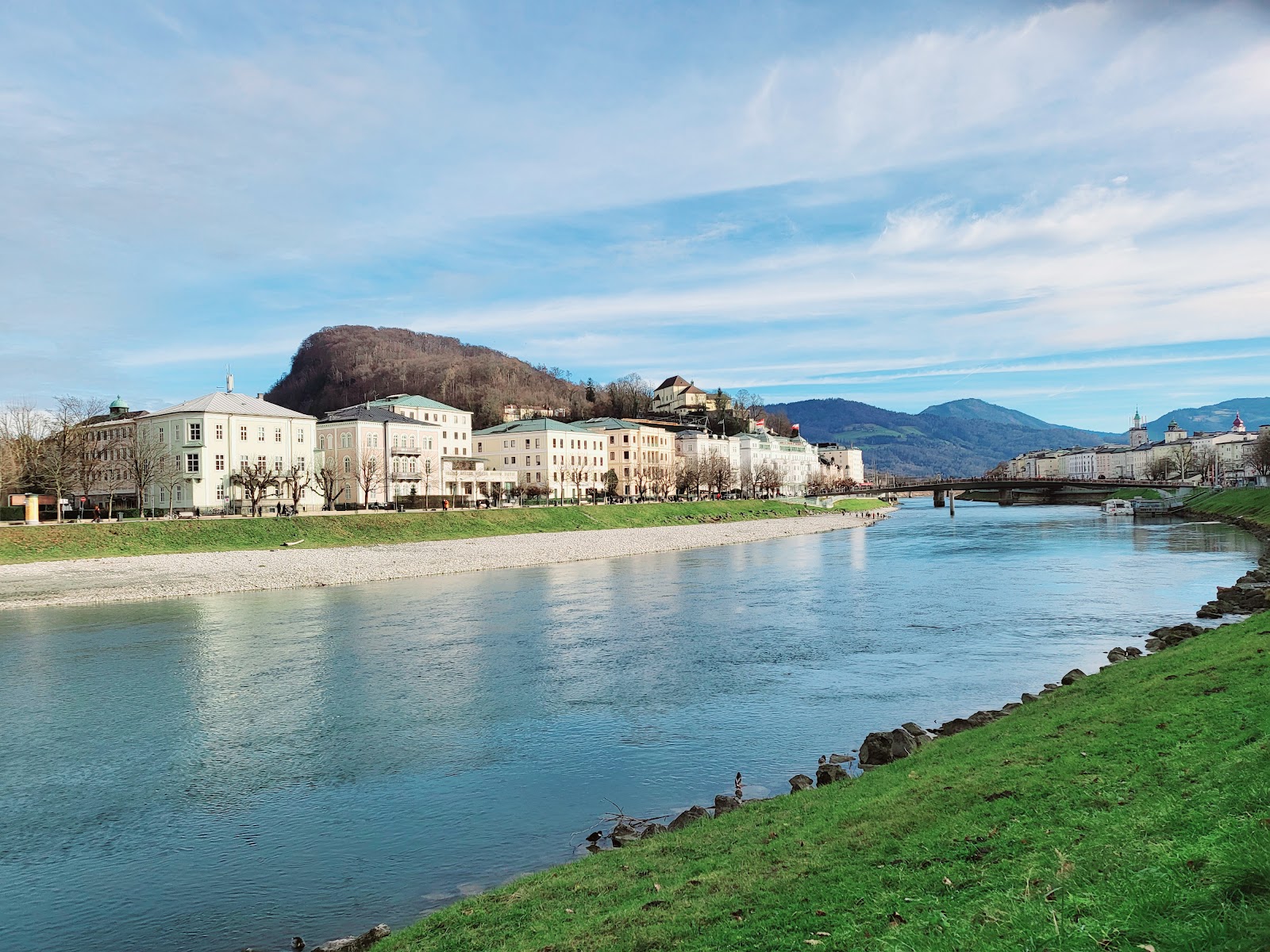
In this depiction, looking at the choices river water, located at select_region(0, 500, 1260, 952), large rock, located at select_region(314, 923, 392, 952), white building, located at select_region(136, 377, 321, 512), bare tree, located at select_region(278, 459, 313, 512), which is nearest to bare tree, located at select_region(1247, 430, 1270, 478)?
river water, located at select_region(0, 500, 1260, 952)

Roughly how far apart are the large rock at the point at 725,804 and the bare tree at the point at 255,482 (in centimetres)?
6336

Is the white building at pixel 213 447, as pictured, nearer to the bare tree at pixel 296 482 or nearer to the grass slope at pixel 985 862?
the bare tree at pixel 296 482

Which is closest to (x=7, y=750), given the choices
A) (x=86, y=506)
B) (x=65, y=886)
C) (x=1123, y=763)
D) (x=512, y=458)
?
(x=65, y=886)

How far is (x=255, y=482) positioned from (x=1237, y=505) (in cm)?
9504

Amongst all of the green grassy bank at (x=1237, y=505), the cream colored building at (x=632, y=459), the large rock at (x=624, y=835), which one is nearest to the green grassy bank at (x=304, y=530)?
the cream colored building at (x=632, y=459)

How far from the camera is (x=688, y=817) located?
1257 cm

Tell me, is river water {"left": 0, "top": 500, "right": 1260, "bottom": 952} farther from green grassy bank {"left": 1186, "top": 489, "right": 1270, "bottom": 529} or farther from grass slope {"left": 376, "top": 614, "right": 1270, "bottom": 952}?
green grassy bank {"left": 1186, "top": 489, "right": 1270, "bottom": 529}

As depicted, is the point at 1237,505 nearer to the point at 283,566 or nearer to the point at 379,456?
the point at 379,456

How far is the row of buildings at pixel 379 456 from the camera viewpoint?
237 feet

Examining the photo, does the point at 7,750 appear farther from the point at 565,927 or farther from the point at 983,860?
the point at 983,860

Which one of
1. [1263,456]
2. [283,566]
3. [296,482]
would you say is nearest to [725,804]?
[283,566]

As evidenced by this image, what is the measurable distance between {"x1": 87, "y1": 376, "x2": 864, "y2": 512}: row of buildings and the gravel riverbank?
18.7 m

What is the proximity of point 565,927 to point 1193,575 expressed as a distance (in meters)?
44.2

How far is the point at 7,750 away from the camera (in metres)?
17.8
